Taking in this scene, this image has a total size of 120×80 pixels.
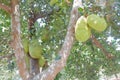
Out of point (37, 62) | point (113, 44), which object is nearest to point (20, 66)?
point (37, 62)

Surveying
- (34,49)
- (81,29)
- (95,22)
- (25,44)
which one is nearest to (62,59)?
(81,29)

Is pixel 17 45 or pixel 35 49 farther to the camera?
pixel 35 49

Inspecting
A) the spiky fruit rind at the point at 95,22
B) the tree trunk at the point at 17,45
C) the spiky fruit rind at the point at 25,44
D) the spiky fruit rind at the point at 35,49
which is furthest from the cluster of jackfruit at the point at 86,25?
the spiky fruit rind at the point at 25,44

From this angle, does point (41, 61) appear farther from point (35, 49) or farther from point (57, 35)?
point (57, 35)

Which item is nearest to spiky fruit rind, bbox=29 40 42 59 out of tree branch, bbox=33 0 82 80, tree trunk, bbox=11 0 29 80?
tree trunk, bbox=11 0 29 80

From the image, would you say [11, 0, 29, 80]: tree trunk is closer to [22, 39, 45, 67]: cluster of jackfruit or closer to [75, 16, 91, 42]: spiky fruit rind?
[22, 39, 45, 67]: cluster of jackfruit

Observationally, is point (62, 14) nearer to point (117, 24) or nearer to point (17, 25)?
point (117, 24)
